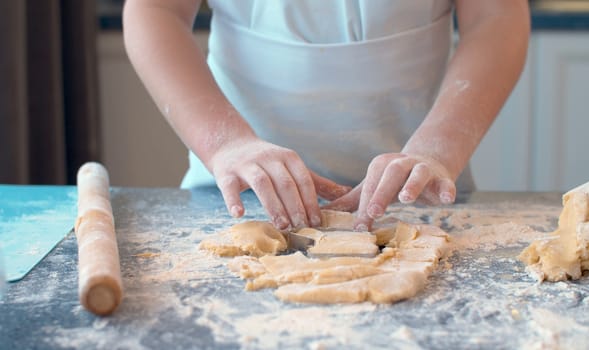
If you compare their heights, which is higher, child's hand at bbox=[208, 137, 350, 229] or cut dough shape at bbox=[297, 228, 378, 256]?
child's hand at bbox=[208, 137, 350, 229]

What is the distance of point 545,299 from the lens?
821 millimetres

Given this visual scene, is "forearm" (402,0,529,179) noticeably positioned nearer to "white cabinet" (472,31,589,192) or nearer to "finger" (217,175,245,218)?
"finger" (217,175,245,218)

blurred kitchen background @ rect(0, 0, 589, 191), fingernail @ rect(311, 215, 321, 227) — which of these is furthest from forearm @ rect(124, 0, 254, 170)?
blurred kitchen background @ rect(0, 0, 589, 191)

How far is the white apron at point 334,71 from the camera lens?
131 cm

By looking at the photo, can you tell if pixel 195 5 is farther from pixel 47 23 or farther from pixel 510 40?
pixel 47 23

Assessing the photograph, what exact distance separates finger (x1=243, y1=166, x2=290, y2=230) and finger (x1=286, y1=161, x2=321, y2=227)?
0.03m

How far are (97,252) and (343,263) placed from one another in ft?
0.91

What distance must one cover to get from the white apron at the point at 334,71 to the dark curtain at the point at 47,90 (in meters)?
0.80

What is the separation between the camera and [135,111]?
2551 mm

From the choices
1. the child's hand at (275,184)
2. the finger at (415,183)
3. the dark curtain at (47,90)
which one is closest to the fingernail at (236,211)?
the child's hand at (275,184)

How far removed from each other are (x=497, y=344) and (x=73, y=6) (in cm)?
193

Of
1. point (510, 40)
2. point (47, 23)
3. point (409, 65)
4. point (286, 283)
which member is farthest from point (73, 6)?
point (286, 283)

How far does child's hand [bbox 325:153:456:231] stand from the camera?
101 cm

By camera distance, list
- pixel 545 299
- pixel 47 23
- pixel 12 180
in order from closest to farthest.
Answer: pixel 545 299 → pixel 12 180 → pixel 47 23
